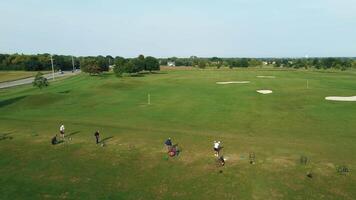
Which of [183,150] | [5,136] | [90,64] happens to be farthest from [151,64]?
[183,150]

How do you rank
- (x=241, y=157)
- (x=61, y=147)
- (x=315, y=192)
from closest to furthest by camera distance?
(x=315, y=192), (x=241, y=157), (x=61, y=147)

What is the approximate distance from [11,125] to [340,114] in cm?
4264

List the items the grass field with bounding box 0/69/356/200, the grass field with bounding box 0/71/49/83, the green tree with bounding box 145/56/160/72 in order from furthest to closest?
the green tree with bounding box 145/56/160/72
the grass field with bounding box 0/71/49/83
the grass field with bounding box 0/69/356/200

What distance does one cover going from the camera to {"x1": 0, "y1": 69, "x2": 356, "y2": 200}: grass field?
25.0 metres

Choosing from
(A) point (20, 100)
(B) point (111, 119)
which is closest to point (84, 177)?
(B) point (111, 119)

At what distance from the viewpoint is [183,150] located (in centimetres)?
3388

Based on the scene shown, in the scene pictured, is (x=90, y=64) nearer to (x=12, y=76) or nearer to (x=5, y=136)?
(x=12, y=76)

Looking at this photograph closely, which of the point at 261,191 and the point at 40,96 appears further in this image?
the point at 40,96

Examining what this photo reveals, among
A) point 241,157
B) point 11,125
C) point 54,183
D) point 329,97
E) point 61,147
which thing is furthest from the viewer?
point 329,97

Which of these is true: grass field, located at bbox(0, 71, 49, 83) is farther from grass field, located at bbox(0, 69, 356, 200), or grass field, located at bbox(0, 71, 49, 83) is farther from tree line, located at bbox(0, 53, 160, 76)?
grass field, located at bbox(0, 69, 356, 200)

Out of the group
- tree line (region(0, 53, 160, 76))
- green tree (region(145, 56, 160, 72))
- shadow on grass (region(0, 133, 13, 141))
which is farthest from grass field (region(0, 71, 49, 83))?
shadow on grass (region(0, 133, 13, 141))

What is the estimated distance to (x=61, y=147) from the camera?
35.8m

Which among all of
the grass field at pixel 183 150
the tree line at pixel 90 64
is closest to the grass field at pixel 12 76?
the tree line at pixel 90 64

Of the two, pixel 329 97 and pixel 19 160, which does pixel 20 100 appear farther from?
pixel 329 97
